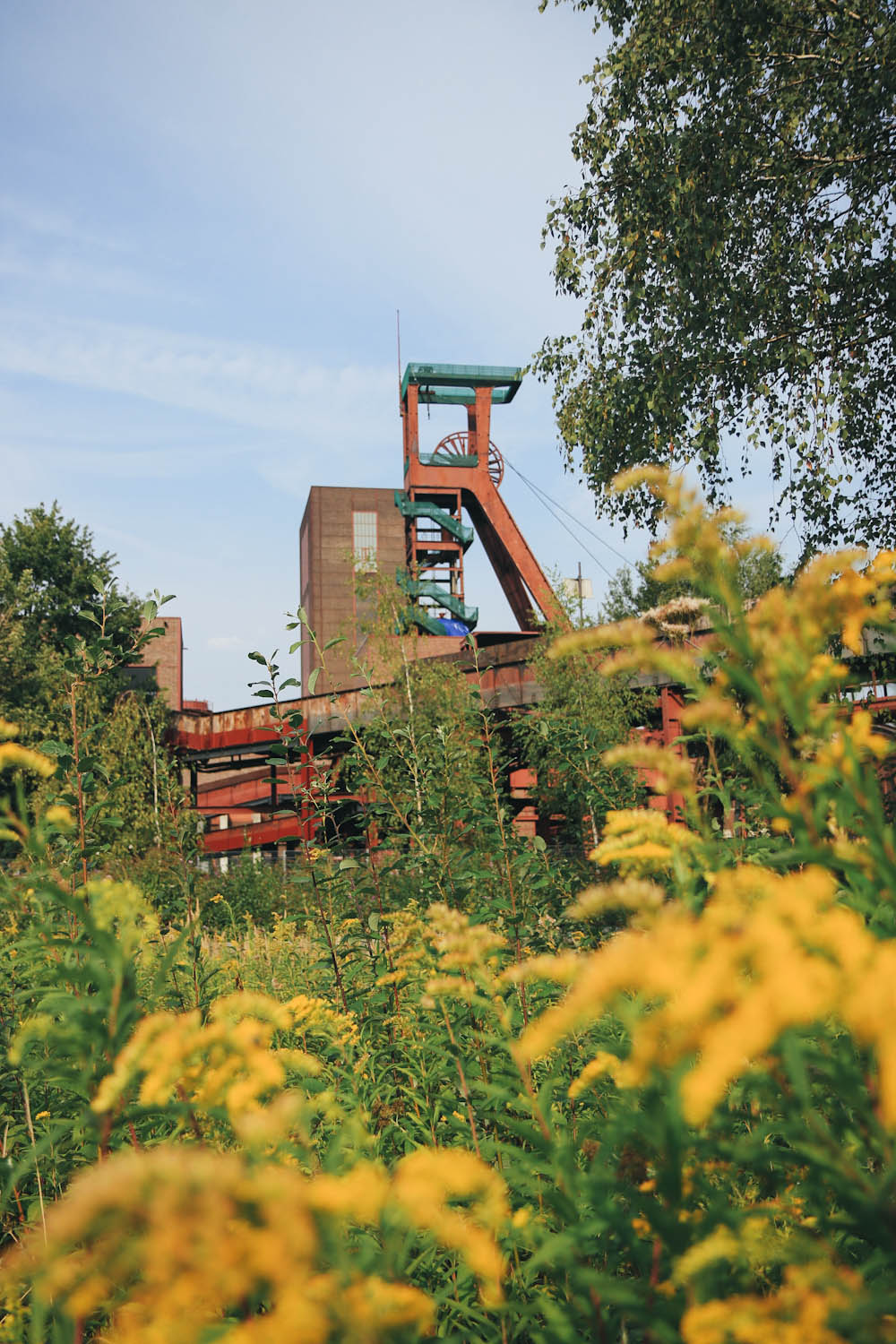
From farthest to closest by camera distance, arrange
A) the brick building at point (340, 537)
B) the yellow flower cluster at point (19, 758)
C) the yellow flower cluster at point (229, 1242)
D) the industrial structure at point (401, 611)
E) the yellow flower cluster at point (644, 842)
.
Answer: the brick building at point (340, 537), the industrial structure at point (401, 611), the yellow flower cluster at point (19, 758), the yellow flower cluster at point (644, 842), the yellow flower cluster at point (229, 1242)

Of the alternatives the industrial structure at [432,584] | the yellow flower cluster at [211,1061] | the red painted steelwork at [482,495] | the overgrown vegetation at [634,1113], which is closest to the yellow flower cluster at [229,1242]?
the overgrown vegetation at [634,1113]

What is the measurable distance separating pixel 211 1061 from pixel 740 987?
0.73 m

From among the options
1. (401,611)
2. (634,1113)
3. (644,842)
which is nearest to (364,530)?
(401,611)

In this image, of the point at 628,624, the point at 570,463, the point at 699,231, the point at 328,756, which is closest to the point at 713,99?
the point at 699,231

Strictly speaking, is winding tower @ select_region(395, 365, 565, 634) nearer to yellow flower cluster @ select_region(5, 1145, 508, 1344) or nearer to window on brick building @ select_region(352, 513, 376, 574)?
window on brick building @ select_region(352, 513, 376, 574)

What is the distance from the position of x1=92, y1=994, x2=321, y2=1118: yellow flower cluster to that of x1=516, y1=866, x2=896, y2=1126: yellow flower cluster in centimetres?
33

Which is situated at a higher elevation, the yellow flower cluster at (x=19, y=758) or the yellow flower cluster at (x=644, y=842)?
the yellow flower cluster at (x=19, y=758)

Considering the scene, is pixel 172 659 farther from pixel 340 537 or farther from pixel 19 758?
pixel 19 758

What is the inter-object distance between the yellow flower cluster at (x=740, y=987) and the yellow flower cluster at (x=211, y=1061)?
1.07ft

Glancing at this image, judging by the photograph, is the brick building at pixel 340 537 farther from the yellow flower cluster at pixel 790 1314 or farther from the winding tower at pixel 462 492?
the yellow flower cluster at pixel 790 1314

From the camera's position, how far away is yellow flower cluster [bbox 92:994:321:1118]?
91cm

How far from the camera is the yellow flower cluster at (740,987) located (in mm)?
610

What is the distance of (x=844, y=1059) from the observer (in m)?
0.98

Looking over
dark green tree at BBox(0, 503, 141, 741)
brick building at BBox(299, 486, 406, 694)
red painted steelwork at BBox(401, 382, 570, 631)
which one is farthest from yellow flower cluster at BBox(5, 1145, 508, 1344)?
brick building at BBox(299, 486, 406, 694)
